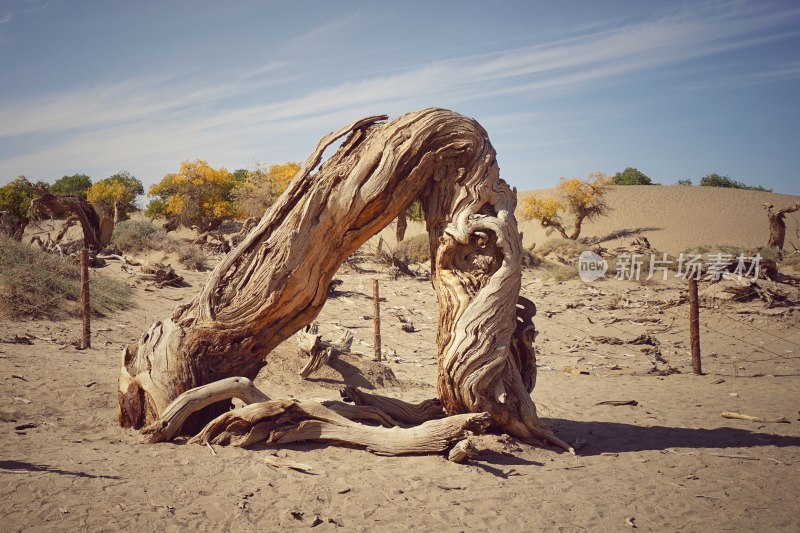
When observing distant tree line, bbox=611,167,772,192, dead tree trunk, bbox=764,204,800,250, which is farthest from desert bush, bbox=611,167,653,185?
dead tree trunk, bbox=764,204,800,250

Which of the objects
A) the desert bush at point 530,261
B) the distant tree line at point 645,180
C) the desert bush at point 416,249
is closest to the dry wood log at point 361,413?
the desert bush at point 416,249

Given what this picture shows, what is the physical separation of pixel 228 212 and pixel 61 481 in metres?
29.5

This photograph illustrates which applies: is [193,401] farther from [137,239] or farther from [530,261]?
[530,261]

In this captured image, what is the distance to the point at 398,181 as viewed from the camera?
5.93m

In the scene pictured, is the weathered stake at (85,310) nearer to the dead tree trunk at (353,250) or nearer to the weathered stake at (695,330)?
the dead tree trunk at (353,250)

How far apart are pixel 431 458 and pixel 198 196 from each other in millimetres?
30321

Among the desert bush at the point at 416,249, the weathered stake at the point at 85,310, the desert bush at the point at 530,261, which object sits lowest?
the weathered stake at the point at 85,310

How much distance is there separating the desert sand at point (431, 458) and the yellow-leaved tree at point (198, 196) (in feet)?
69.2

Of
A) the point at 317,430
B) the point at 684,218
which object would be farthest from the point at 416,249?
the point at 684,218

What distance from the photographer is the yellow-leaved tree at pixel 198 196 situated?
32.5 m

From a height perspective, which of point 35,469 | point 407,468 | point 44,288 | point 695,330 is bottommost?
point 407,468

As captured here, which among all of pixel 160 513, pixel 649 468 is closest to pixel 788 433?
pixel 649 468

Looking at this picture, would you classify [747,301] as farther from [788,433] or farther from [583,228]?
[583,228]

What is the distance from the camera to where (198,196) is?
3288 cm
